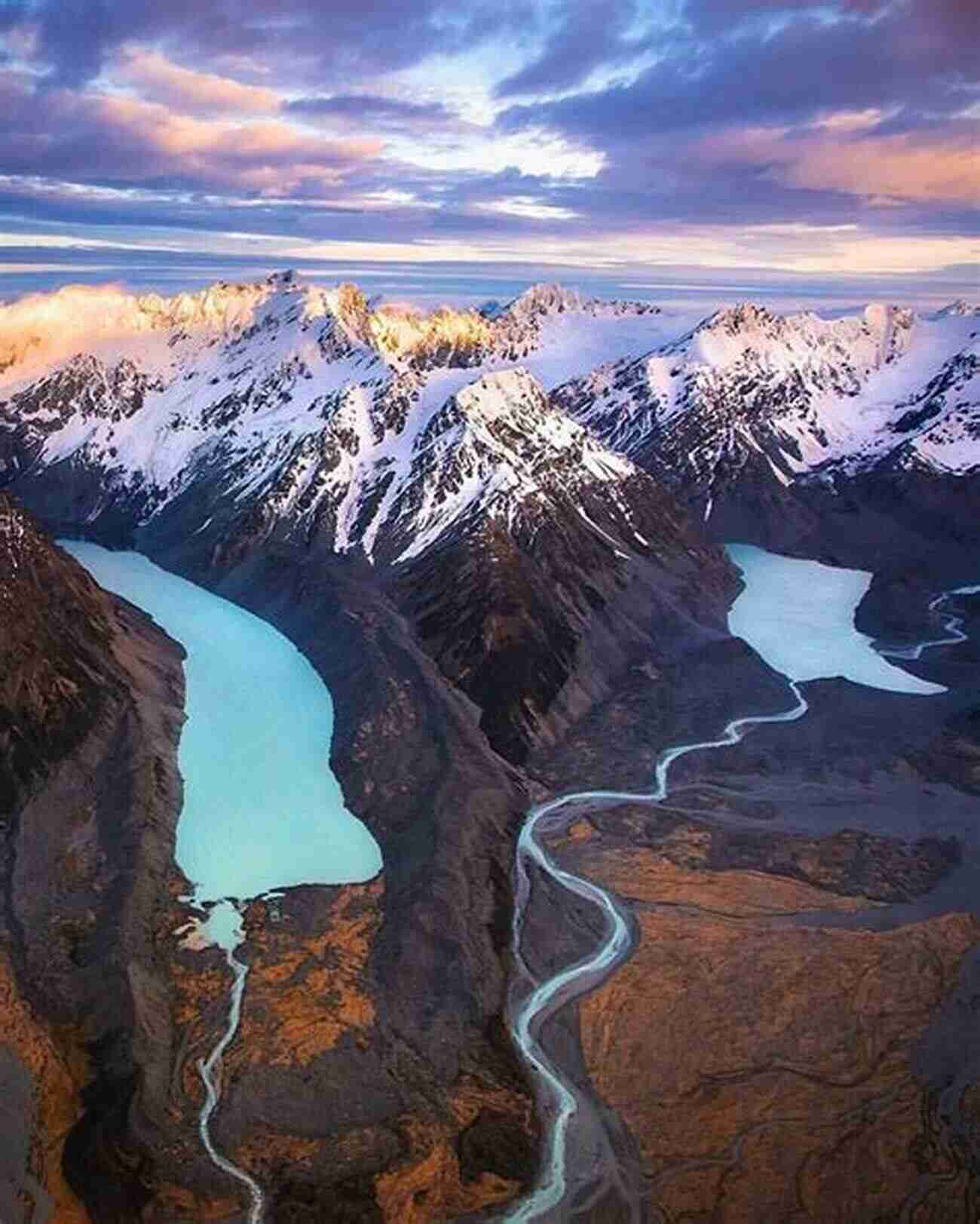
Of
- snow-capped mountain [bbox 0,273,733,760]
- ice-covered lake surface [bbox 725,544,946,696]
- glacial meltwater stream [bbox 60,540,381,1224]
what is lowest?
glacial meltwater stream [bbox 60,540,381,1224]

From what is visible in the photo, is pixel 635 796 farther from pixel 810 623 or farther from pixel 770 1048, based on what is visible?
pixel 810 623

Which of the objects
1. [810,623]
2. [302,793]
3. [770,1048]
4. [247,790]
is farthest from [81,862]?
[810,623]

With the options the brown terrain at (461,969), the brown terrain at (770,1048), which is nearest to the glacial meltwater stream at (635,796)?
the brown terrain at (461,969)

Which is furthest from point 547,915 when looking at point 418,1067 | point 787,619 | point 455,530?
point 787,619

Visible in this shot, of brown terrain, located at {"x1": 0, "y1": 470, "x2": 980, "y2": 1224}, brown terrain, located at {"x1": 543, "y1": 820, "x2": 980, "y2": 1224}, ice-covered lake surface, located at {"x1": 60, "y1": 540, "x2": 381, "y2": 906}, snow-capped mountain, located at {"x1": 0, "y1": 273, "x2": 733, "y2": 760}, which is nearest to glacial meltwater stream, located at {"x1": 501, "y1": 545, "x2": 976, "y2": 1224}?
brown terrain, located at {"x1": 0, "y1": 470, "x2": 980, "y2": 1224}

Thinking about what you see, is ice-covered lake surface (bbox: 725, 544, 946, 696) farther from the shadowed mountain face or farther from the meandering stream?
the shadowed mountain face

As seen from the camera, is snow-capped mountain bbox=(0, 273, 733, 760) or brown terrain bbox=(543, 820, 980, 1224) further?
snow-capped mountain bbox=(0, 273, 733, 760)
